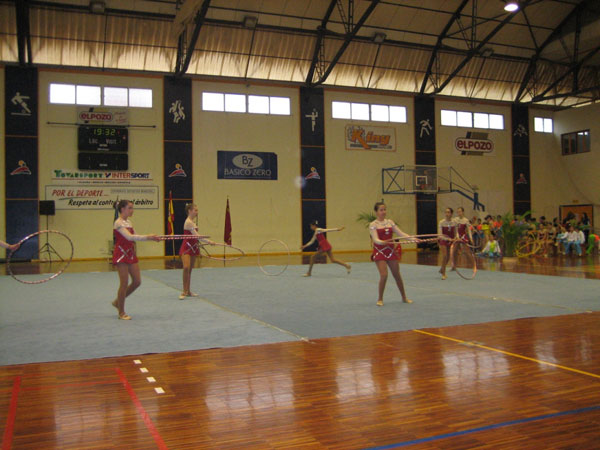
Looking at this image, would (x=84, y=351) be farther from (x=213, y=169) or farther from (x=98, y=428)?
(x=213, y=169)

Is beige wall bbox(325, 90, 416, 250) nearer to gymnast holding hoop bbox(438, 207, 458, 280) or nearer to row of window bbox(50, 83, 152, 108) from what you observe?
row of window bbox(50, 83, 152, 108)

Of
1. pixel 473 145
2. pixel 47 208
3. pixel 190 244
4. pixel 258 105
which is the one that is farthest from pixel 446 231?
pixel 473 145

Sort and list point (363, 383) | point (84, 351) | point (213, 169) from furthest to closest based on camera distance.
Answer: point (213, 169) → point (84, 351) → point (363, 383)

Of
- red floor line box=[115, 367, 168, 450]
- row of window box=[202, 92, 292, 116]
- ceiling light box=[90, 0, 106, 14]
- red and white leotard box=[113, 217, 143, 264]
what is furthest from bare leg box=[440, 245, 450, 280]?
ceiling light box=[90, 0, 106, 14]

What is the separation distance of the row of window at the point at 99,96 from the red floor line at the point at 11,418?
69.8 feet

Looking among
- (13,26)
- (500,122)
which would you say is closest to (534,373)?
(13,26)

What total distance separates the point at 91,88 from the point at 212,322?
19530 mm

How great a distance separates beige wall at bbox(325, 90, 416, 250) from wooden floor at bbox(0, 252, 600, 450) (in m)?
21.4

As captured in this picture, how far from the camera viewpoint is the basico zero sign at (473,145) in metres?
30.6

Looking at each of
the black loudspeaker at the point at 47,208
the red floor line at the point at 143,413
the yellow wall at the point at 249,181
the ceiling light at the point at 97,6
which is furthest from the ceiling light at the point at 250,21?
the red floor line at the point at 143,413

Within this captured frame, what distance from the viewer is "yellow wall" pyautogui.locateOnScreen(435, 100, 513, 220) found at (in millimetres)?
30141

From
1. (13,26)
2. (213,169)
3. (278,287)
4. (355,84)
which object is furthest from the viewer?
(355,84)

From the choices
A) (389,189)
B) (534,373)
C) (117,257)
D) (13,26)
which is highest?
(13,26)

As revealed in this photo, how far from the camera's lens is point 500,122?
31953 millimetres
